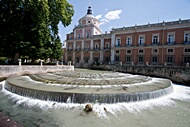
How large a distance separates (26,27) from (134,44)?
21816mm

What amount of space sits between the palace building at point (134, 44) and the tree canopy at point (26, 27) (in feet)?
51.4

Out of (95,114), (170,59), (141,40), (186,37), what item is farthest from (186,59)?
(95,114)

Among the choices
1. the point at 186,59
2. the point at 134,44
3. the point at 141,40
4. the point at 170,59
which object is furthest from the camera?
the point at 134,44

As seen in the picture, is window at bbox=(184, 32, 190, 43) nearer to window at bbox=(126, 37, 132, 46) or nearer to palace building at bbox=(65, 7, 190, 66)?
palace building at bbox=(65, 7, 190, 66)

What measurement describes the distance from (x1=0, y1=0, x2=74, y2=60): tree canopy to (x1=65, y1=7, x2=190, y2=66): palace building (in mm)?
15655

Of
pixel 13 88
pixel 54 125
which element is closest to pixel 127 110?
pixel 54 125

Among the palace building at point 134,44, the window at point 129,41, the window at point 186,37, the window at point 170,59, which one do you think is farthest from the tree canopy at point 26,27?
the window at point 186,37

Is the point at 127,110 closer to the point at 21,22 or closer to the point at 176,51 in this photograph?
the point at 21,22

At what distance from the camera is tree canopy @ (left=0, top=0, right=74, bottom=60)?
15750 millimetres

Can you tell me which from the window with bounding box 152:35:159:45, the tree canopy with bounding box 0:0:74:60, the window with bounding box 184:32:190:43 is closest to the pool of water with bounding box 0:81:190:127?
the tree canopy with bounding box 0:0:74:60

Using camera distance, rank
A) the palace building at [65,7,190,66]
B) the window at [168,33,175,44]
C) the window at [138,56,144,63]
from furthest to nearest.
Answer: the window at [138,56,144,63] → the window at [168,33,175,44] → the palace building at [65,7,190,66]

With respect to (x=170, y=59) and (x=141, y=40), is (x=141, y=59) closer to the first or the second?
(x=141, y=40)

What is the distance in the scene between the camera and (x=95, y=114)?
521 centimetres

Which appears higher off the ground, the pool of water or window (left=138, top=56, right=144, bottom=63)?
window (left=138, top=56, right=144, bottom=63)
